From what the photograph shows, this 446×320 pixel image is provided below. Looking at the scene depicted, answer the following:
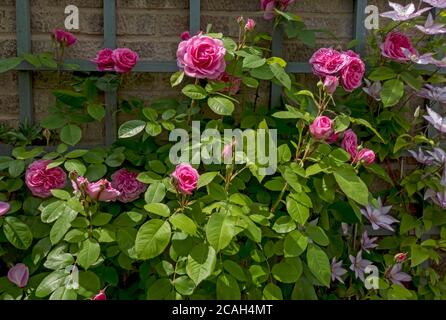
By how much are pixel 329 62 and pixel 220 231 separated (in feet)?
1.98

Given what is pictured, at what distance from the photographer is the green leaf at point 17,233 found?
1.36m

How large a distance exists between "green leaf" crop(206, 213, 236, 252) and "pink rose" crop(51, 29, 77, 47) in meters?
0.70

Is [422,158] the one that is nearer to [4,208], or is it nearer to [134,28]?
[134,28]

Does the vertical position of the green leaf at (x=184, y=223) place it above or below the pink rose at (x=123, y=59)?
below

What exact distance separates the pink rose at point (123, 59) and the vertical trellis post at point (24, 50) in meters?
0.28

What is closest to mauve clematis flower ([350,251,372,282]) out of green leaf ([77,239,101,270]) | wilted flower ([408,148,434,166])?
wilted flower ([408,148,434,166])

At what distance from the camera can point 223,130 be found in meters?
1.49

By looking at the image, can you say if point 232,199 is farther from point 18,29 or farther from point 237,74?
point 18,29

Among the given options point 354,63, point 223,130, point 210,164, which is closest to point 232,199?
point 210,164

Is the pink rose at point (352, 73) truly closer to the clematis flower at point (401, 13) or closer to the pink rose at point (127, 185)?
the clematis flower at point (401, 13)

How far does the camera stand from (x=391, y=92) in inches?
60.3

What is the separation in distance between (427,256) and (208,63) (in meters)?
0.92

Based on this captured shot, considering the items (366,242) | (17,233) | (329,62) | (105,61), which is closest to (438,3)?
(329,62)

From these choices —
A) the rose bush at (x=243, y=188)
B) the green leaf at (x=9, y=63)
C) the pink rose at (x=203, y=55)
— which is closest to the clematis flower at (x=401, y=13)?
the rose bush at (x=243, y=188)
